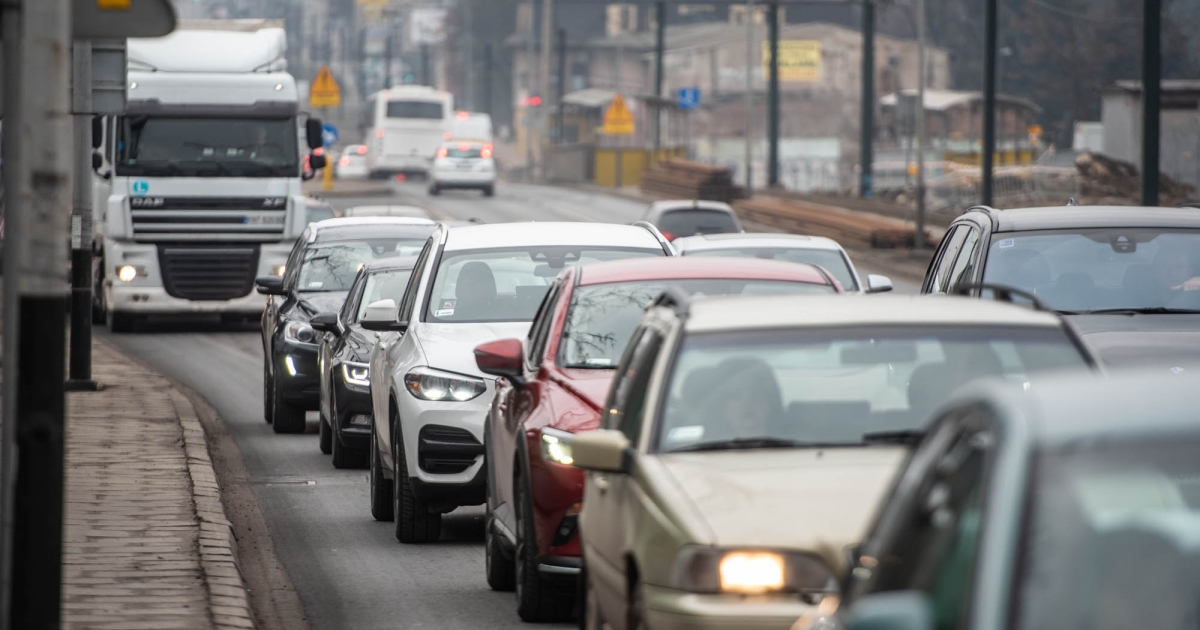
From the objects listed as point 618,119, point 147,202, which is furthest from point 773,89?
point 147,202

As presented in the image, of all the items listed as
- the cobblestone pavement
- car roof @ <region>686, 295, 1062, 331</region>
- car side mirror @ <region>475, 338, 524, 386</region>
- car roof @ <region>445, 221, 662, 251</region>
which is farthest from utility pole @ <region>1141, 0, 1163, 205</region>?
car roof @ <region>686, 295, 1062, 331</region>

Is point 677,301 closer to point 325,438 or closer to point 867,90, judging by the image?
point 325,438

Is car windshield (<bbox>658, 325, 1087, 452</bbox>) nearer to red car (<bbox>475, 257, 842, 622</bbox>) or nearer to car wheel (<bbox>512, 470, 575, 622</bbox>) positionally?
red car (<bbox>475, 257, 842, 622</bbox>)

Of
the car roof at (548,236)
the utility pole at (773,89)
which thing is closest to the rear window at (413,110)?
the utility pole at (773,89)

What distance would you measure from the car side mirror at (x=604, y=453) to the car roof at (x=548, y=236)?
535cm

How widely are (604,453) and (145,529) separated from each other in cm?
421

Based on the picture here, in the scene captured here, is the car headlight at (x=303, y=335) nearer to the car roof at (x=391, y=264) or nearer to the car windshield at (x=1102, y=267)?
the car roof at (x=391, y=264)

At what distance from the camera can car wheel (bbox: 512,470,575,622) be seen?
7859 mm

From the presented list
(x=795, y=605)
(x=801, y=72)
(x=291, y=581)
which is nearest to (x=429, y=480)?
(x=291, y=581)

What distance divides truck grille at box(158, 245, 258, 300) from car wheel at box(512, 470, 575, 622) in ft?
63.7

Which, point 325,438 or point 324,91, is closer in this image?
point 325,438

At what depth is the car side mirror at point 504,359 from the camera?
8.41m

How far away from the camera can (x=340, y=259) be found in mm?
17922

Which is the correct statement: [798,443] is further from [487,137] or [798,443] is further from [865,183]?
[487,137]
